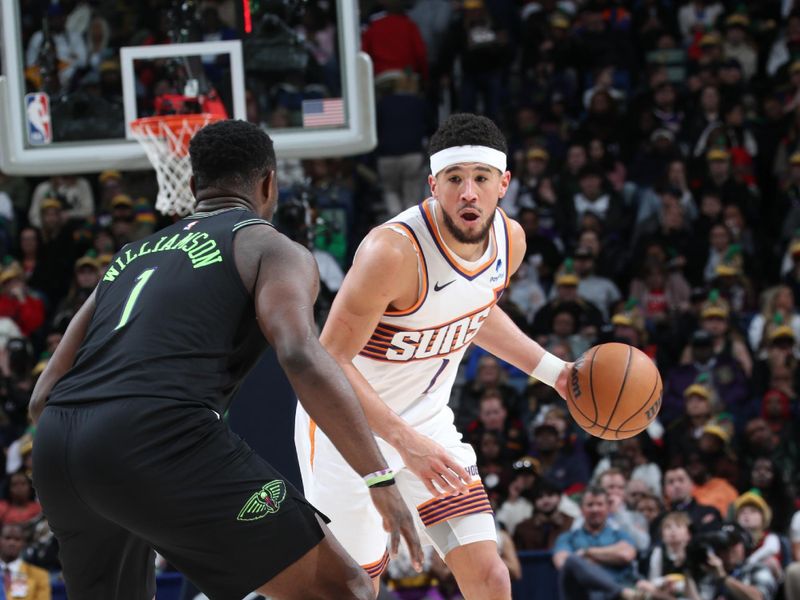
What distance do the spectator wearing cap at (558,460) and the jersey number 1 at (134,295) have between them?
7.17 m

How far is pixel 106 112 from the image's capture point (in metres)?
8.59

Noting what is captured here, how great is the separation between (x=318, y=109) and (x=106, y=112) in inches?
56.1

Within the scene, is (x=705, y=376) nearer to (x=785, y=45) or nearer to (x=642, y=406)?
(x=785, y=45)

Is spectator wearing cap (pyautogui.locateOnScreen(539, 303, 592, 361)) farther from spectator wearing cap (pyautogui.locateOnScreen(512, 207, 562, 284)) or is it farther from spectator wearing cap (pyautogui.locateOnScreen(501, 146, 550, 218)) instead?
spectator wearing cap (pyautogui.locateOnScreen(501, 146, 550, 218))

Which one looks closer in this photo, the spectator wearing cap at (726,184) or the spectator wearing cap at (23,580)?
the spectator wearing cap at (23,580)

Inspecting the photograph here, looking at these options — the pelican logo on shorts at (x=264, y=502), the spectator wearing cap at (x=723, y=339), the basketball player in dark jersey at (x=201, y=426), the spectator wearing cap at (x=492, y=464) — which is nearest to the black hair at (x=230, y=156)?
the basketball player in dark jersey at (x=201, y=426)

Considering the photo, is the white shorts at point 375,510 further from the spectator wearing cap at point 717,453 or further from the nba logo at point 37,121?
the spectator wearing cap at point 717,453

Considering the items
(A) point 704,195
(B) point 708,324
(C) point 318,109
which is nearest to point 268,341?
(C) point 318,109

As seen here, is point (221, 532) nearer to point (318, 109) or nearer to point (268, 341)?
point (268, 341)

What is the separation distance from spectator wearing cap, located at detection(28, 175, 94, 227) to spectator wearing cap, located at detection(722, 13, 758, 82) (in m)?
7.26

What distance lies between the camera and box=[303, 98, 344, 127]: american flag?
834cm

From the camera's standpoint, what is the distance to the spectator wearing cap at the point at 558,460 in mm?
10586

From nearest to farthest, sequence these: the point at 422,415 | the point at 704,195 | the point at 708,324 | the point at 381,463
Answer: the point at 381,463, the point at 422,415, the point at 708,324, the point at 704,195

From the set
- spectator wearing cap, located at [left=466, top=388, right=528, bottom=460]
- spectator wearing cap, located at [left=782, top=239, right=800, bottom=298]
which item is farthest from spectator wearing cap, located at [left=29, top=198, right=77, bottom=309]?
spectator wearing cap, located at [left=782, top=239, right=800, bottom=298]
